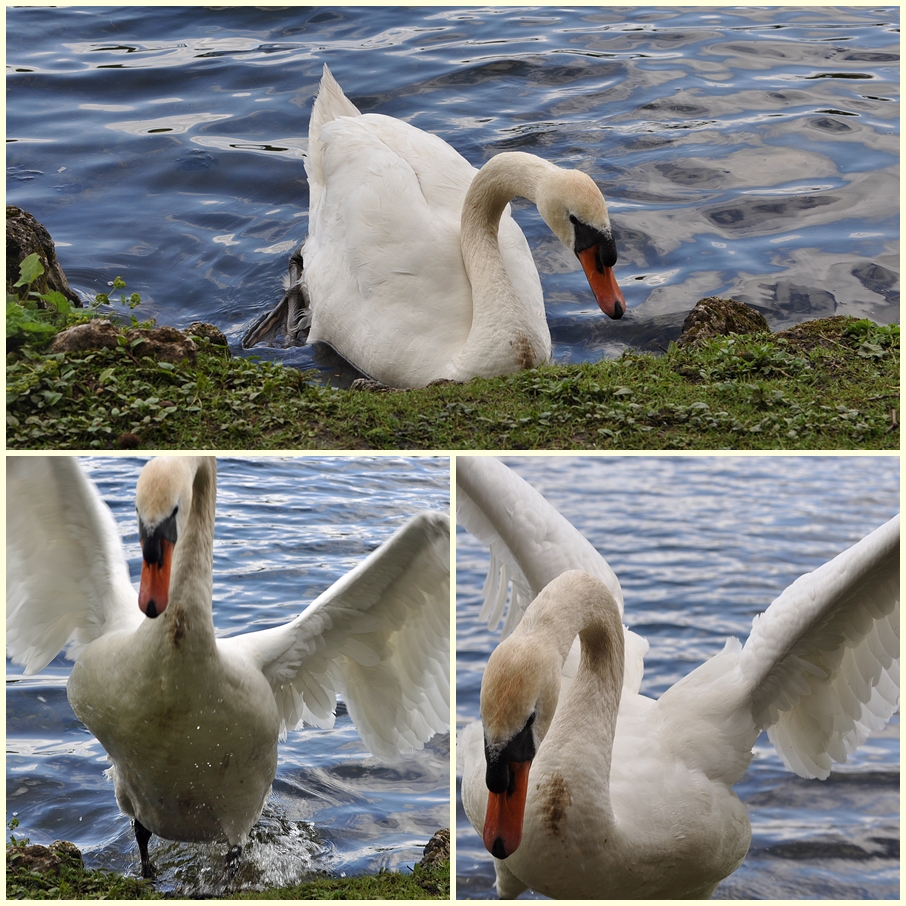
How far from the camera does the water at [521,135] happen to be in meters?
8.43

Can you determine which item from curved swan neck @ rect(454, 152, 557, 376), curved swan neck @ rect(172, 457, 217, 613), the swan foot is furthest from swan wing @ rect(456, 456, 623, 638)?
the swan foot

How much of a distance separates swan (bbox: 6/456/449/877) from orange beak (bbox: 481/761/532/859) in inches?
47.5

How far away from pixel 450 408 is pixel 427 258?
1.64 meters

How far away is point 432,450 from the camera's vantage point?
17.0 ft

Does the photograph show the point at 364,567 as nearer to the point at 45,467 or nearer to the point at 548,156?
the point at 45,467

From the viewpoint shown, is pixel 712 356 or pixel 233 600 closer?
pixel 712 356

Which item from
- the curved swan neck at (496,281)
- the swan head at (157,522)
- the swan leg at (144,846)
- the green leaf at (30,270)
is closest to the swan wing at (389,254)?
the curved swan neck at (496,281)

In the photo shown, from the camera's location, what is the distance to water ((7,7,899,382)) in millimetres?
8430

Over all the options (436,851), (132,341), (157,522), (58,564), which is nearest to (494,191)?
(132,341)

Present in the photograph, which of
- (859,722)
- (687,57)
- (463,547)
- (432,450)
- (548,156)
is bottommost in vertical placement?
(463,547)

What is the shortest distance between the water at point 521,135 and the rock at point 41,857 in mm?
3381

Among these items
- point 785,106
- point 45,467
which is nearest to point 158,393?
point 45,467

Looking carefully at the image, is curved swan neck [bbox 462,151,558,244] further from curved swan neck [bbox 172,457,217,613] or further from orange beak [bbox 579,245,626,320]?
curved swan neck [bbox 172,457,217,613]

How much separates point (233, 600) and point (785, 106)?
7709 mm
